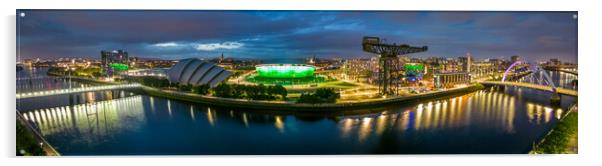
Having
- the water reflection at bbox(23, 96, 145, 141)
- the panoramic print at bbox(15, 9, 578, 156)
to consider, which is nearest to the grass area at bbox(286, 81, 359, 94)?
the panoramic print at bbox(15, 9, 578, 156)

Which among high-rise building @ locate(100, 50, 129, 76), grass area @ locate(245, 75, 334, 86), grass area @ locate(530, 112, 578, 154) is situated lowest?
grass area @ locate(530, 112, 578, 154)

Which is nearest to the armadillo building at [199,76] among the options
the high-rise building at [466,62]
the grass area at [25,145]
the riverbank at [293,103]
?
the riverbank at [293,103]

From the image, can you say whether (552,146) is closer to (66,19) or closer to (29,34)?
(66,19)

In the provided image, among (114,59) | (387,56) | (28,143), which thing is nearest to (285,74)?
(387,56)

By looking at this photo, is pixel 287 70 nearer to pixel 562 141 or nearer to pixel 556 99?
pixel 562 141

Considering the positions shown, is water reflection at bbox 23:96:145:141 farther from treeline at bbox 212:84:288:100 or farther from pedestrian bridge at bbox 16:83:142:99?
treeline at bbox 212:84:288:100
